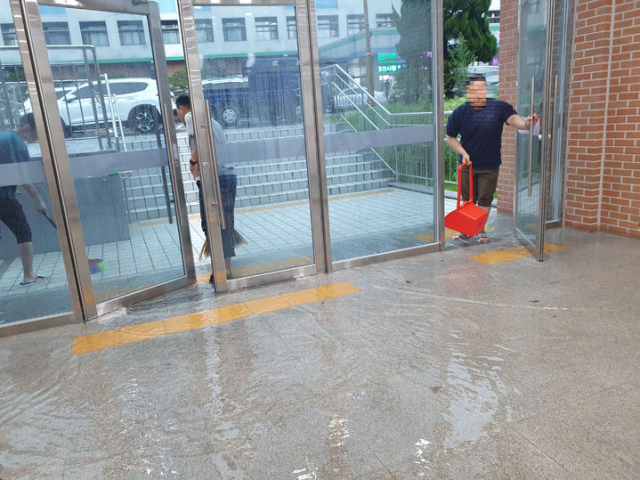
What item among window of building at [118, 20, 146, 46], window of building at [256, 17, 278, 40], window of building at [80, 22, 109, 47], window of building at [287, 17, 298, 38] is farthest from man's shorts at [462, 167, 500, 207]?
window of building at [80, 22, 109, 47]

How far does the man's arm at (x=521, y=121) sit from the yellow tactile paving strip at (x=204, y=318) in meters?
2.07

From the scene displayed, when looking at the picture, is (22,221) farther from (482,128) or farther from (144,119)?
(482,128)

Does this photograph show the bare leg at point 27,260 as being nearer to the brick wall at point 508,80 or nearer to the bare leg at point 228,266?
the bare leg at point 228,266

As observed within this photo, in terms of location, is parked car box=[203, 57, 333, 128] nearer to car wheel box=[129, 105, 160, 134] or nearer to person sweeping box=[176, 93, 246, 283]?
person sweeping box=[176, 93, 246, 283]

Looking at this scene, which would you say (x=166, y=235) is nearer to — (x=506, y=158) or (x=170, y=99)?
(x=170, y=99)

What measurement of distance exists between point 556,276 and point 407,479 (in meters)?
2.60

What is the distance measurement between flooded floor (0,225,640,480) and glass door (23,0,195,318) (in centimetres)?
34

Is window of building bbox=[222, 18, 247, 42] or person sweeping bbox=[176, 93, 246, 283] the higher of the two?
window of building bbox=[222, 18, 247, 42]

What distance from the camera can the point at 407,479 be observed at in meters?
1.88

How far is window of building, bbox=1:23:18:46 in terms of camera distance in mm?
3158

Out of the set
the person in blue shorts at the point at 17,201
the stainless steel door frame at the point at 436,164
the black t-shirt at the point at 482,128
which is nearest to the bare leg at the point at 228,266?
the stainless steel door frame at the point at 436,164

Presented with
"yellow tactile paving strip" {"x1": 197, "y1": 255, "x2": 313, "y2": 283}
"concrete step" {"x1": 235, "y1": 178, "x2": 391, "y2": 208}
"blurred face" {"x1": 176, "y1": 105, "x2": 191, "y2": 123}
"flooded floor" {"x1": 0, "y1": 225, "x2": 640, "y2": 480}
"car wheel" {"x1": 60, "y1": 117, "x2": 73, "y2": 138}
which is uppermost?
"blurred face" {"x1": 176, "y1": 105, "x2": 191, "y2": 123}

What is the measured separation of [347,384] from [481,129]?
10.2ft

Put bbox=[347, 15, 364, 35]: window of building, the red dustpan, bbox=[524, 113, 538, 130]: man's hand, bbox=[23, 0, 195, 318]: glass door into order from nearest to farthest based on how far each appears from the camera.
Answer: bbox=[23, 0, 195, 318]: glass door, bbox=[347, 15, 364, 35]: window of building, bbox=[524, 113, 538, 130]: man's hand, the red dustpan
